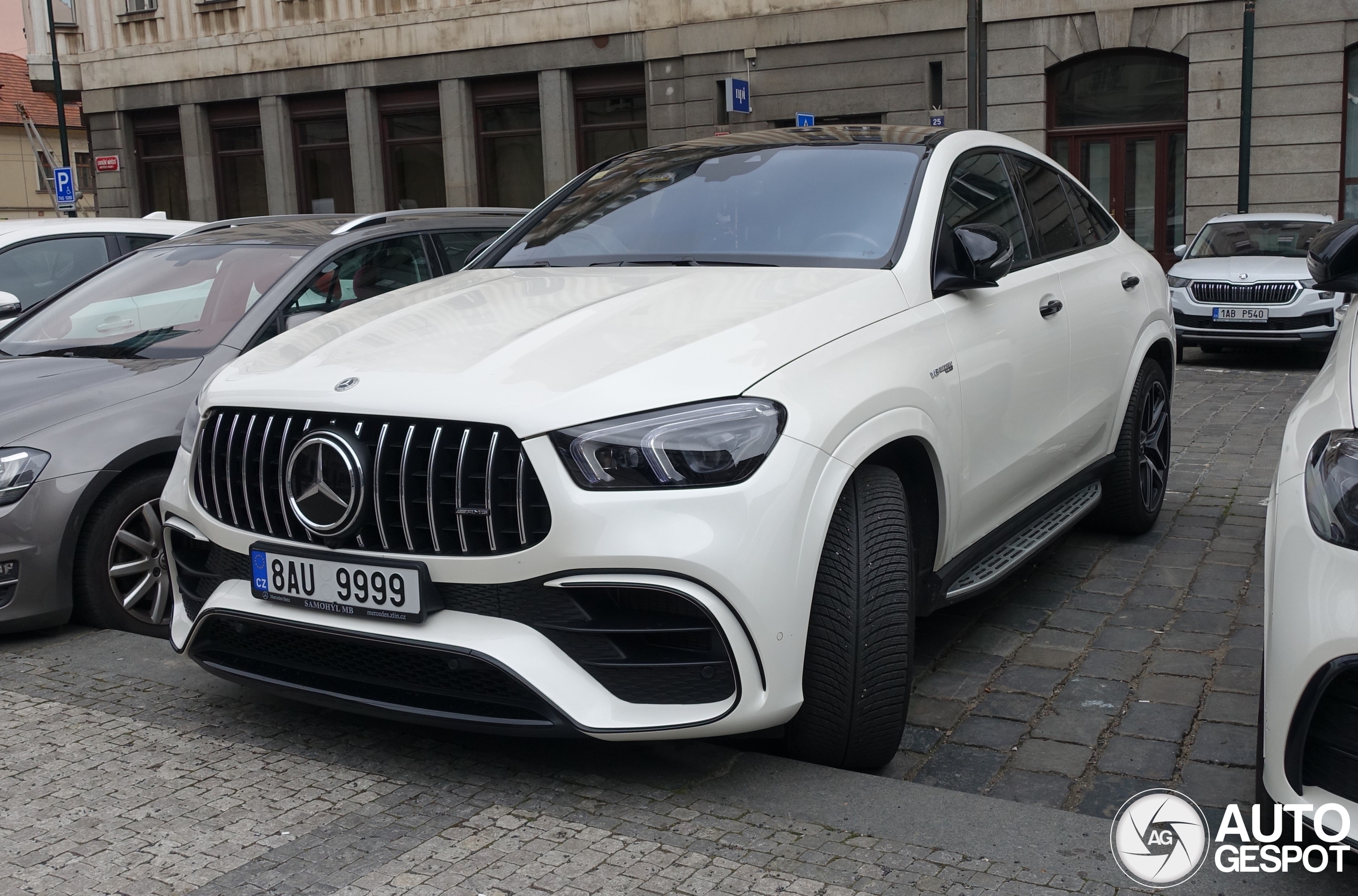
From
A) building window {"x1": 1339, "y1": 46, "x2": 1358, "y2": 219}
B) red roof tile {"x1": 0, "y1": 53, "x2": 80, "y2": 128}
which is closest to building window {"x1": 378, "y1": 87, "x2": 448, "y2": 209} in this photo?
building window {"x1": 1339, "y1": 46, "x2": 1358, "y2": 219}

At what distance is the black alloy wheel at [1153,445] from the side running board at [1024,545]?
1.55 feet

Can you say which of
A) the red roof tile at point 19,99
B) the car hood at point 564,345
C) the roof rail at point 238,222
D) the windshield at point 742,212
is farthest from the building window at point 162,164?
the car hood at point 564,345

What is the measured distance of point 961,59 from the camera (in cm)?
2153

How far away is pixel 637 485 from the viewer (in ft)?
9.87

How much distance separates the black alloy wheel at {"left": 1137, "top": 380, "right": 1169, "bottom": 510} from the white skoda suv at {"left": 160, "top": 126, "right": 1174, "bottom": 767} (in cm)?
169

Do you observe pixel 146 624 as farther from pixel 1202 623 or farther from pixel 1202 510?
pixel 1202 510

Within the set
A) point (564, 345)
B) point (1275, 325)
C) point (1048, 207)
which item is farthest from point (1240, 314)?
point (564, 345)

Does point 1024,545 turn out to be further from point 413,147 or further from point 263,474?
point 413,147

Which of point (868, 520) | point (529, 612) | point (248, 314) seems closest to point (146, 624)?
point (248, 314)

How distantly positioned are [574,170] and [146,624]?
2111cm

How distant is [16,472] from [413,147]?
2363cm

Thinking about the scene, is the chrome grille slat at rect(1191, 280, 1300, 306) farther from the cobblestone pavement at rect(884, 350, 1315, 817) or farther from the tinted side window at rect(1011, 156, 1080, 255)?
the tinted side window at rect(1011, 156, 1080, 255)

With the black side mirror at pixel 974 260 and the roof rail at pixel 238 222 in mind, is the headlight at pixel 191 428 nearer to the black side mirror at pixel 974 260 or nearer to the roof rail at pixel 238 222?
the black side mirror at pixel 974 260

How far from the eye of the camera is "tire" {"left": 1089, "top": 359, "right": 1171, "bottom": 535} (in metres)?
5.63
